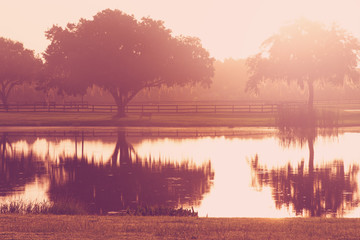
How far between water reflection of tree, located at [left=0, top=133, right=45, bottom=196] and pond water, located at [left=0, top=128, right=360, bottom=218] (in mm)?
32

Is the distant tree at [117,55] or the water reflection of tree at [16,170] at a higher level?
the distant tree at [117,55]

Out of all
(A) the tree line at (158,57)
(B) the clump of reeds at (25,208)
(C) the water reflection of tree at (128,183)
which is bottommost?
(C) the water reflection of tree at (128,183)

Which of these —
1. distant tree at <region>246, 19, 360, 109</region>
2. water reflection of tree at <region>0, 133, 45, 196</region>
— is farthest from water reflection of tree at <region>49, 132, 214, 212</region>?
distant tree at <region>246, 19, 360, 109</region>

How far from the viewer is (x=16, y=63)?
104 metres

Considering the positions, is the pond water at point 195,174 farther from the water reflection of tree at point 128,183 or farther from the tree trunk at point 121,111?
the tree trunk at point 121,111

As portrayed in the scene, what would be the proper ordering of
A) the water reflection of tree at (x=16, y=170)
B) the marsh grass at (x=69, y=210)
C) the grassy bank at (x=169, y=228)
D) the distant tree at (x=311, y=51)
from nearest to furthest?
1. the grassy bank at (x=169, y=228)
2. the marsh grass at (x=69, y=210)
3. the water reflection of tree at (x=16, y=170)
4. the distant tree at (x=311, y=51)

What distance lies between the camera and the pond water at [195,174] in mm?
18188

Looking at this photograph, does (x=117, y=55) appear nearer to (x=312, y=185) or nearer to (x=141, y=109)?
(x=141, y=109)

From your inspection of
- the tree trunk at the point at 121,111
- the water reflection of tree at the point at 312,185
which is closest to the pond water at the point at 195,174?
the water reflection of tree at the point at 312,185

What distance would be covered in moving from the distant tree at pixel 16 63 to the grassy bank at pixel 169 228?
8967cm

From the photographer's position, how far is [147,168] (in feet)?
85.7

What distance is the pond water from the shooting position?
59.7 ft

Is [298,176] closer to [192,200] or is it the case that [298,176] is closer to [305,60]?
[192,200]

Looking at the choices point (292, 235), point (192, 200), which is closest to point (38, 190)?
point (192, 200)
